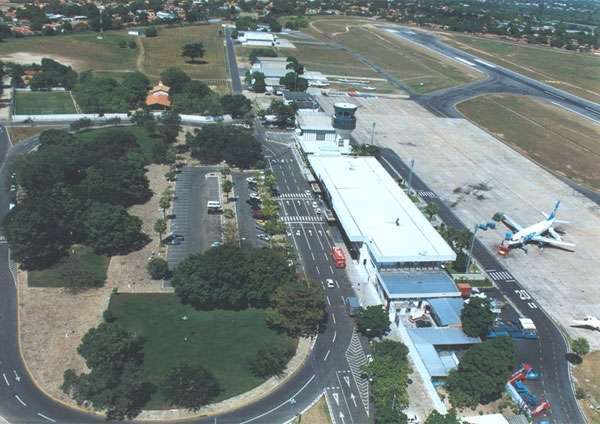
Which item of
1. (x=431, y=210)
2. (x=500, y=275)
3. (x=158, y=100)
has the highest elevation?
(x=431, y=210)

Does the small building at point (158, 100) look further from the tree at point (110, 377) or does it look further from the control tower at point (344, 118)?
the tree at point (110, 377)

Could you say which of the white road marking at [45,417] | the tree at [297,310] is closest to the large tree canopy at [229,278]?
the tree at [297,310]

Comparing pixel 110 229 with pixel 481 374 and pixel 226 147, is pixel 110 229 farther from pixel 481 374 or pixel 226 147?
pixel 481 374

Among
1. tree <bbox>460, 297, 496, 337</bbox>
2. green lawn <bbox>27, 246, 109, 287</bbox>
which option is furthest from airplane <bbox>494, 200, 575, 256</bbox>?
green lawn <bbox>27, 246, 109, 287</bbox>

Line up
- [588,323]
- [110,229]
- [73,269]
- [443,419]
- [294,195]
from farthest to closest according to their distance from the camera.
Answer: [294,195] → [110,229] → [73,269] → [588,323] → [443,419]

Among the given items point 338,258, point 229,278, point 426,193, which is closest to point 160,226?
point 229,278

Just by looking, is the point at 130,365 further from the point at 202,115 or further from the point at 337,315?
the point at 202,115
